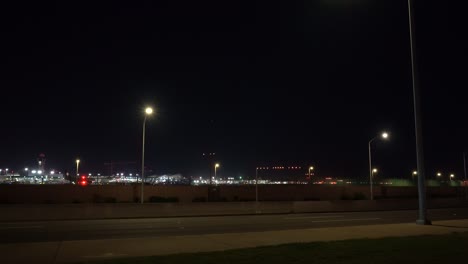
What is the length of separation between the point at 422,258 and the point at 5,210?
80.6 ft

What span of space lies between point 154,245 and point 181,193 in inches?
1522

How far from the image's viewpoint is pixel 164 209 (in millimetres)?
33094

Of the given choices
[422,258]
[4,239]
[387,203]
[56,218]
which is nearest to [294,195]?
[387,203]

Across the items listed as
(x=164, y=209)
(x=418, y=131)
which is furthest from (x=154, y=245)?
(x=164, y=209)

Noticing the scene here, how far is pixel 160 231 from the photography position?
806 inches

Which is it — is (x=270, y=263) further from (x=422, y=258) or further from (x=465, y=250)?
(x=465, y=250)

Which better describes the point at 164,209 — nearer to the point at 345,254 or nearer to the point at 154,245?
the point at 154,245

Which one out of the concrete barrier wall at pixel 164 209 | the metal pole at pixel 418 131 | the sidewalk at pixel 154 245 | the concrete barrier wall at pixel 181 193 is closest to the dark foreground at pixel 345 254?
the sidewalk at pixel 154 245

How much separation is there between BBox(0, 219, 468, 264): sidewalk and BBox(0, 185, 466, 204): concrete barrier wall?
29.1 meters

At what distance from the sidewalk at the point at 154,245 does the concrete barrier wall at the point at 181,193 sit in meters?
29.1

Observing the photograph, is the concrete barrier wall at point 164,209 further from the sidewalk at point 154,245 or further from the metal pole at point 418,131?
the metal pole at point 418,131

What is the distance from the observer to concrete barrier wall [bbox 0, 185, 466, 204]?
149ft

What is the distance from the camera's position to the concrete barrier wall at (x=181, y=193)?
149 feet

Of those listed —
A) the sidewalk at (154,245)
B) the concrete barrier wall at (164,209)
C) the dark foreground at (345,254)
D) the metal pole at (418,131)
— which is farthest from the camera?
the concrete barrier wall at (164,209)
